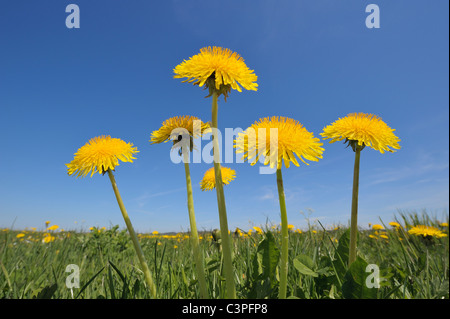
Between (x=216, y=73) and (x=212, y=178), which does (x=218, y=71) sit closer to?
(x=216, y=73)

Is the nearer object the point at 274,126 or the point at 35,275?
the point at 274,126

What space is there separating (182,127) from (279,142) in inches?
26.7

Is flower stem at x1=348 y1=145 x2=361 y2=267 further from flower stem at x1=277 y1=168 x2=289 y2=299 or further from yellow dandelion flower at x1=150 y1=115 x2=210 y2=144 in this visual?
yellow dandelion flower at x1=150 y1=115 x2=210 y2=144

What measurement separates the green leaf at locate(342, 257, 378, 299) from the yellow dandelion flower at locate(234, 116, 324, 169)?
0.61 m

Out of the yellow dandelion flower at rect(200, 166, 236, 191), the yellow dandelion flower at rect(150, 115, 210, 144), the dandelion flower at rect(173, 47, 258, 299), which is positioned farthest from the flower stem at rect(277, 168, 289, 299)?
the yellow dandelion flower at rect(200, 166, 236, 191)

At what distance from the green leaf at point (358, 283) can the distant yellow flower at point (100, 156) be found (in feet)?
5.15

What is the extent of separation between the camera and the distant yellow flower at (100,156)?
1963mm

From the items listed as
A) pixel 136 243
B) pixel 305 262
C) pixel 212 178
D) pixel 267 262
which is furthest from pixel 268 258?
pixel 212 178

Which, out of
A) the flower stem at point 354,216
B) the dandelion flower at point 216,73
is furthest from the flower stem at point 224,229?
the flower stem at point 354,216

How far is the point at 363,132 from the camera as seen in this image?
195 centimetres
